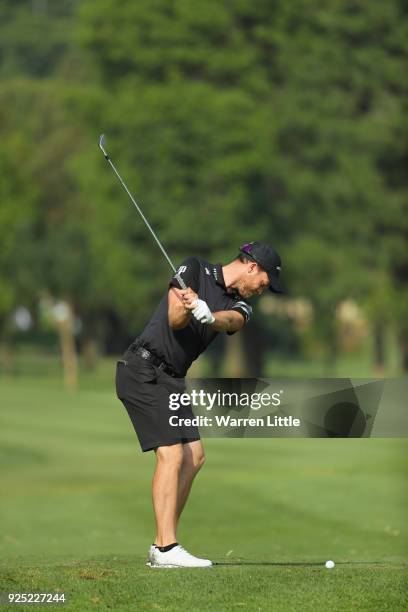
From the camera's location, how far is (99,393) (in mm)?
54062

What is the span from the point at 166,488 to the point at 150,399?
579mm

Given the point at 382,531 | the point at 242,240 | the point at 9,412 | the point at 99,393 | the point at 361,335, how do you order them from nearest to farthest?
the point at 382,531 < the point at 9,412 < the point at 99,393 < the point at 242,240 < the point at 361,335

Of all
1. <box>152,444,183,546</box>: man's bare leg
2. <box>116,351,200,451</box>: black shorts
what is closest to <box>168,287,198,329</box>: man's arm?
<box>116,351,200,451</box>: black shorts

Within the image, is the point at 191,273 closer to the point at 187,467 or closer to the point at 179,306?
the point at 179,306

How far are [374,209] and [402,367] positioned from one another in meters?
9.00

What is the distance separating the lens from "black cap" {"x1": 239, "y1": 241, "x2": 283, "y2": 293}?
31.4 ft

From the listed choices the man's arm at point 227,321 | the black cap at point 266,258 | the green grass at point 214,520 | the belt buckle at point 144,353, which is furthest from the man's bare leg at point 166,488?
the black cap at point 266,258

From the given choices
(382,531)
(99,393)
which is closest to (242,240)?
(99,393)

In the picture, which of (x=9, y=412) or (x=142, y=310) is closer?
(x=9, y=412)

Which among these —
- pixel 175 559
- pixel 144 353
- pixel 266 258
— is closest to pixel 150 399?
pixel 144 353

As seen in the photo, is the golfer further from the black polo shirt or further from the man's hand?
the man's hand

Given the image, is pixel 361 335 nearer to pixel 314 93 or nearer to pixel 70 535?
pixel 314 93

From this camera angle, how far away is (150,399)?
9.62 meters

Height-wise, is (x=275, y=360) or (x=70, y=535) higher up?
(x=70, y=535)
